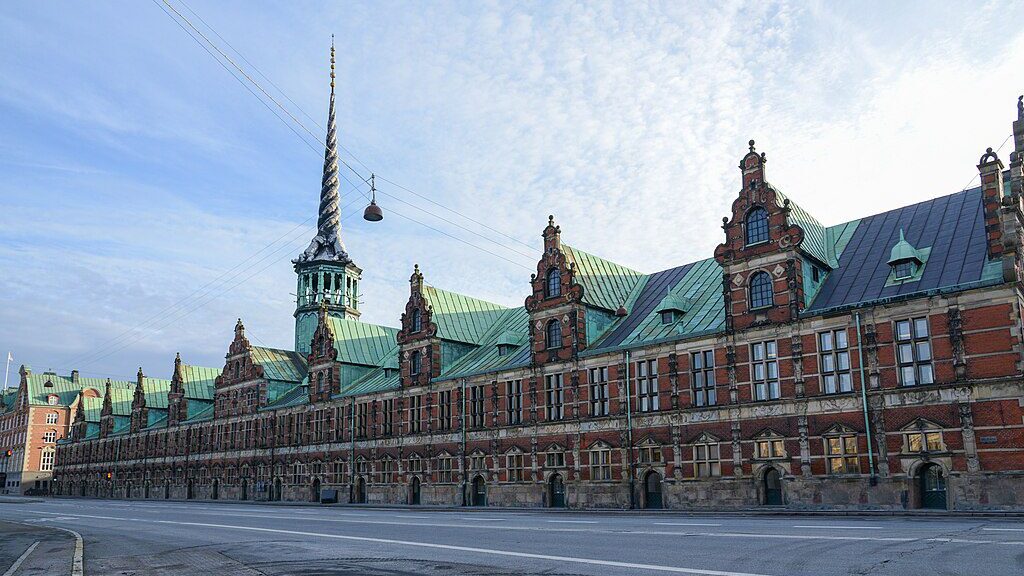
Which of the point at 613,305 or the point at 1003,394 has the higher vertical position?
the point at 613,305

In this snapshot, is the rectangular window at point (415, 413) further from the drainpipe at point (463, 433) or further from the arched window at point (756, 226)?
the arched window at point (756, 226)

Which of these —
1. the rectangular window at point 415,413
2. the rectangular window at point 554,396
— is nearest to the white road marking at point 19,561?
the rectangular window at point 554,396

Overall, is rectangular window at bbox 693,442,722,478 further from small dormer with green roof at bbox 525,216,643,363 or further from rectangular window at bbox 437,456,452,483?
rectangular window at bbox 437,456,452,483

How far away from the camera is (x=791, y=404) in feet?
132

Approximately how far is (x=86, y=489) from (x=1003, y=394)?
414 feet

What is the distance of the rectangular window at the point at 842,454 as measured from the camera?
3784 centimetres

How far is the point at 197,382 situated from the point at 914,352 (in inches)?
3628

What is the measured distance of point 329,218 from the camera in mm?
101312

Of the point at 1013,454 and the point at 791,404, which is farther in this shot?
the point at 791,404

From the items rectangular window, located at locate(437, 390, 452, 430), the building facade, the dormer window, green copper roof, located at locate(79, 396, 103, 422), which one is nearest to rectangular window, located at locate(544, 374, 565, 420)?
the building facade

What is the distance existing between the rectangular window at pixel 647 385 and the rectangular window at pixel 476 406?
13.8m

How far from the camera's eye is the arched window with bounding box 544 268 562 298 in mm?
53625

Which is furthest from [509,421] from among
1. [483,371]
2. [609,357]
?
[609,357]

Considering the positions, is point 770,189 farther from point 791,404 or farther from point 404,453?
point 404,453
